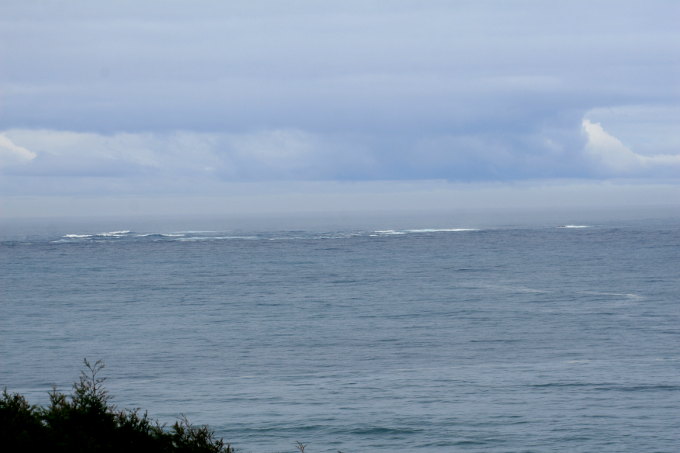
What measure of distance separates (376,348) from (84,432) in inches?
1282

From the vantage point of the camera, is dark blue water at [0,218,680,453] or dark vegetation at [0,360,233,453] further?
dark blue water at [0,218,680,453]

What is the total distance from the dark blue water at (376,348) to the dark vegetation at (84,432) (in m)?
11.8

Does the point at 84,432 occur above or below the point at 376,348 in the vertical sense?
above

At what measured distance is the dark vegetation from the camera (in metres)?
20.2

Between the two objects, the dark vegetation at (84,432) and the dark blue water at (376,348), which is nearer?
the dark vegetation at (84,432)

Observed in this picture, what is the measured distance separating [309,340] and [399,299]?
80.2 ft

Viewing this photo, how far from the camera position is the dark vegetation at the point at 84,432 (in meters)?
20.2

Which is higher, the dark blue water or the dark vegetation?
the dark vegetation

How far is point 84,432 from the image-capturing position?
21547mm

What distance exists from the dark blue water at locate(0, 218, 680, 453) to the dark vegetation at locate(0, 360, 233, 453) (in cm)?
1176

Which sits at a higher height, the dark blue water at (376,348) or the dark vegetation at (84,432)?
the dark vegetation at (84,432)

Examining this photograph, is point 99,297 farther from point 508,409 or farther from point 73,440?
point 73,440

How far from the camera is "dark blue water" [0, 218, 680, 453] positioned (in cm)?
3544

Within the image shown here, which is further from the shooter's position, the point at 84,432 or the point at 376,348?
the point at 376,348
